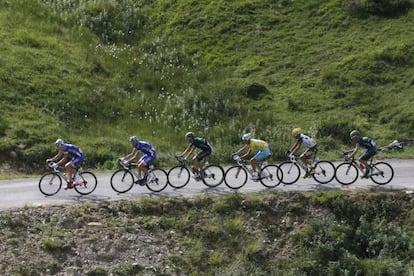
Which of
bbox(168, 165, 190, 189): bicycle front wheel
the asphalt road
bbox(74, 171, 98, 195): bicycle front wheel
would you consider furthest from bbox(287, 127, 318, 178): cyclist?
bbox(74, 171, 98, 195): bicycle front wheel

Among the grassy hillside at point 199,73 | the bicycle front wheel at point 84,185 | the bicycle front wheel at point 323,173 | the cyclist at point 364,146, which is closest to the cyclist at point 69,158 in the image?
the bicycle front wheel at point 84,185

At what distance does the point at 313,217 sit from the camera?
22703 mm

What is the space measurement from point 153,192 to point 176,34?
63.1ft

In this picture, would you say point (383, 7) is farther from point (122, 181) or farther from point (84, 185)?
point (84, 185)

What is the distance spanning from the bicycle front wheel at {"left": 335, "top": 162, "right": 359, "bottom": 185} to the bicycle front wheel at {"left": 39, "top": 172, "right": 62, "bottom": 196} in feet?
33.3

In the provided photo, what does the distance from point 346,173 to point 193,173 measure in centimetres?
573

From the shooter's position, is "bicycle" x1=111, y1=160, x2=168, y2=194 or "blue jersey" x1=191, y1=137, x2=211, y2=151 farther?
"blue jersey" x1=191, y1=137, x2=211, y2=151

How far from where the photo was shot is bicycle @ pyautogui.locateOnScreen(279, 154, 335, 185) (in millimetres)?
24781

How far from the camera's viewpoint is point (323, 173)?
81.9 ft

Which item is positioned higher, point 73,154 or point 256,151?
point 256,151

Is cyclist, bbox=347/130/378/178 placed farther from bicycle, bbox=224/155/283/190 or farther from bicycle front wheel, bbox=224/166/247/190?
bicycle front wheel, bbox=224/166/247/190

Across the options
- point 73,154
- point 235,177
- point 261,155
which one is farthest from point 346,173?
point 73,154

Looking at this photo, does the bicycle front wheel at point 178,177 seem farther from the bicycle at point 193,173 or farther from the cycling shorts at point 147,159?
the cycling shorts at point 147,159

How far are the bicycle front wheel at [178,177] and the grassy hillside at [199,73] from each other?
4390 mm
